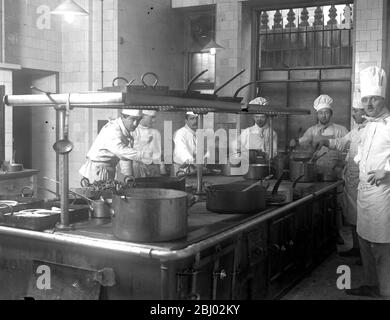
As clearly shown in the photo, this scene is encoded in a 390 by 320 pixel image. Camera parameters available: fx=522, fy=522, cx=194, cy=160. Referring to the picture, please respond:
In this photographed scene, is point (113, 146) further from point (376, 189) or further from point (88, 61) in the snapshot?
point (88, 61)

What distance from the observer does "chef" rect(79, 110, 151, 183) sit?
491cm

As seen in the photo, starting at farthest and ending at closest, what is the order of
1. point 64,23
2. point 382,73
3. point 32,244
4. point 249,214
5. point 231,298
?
point 64,23
point 382,73
point 249,214
point 231,298
point 32,244

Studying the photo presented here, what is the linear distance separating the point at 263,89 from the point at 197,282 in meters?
5.62

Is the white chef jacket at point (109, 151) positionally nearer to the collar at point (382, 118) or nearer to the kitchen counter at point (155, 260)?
the kitchen counter at point (155, 260)

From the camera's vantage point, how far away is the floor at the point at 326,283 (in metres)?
4.00

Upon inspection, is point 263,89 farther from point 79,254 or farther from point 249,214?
point 79,254

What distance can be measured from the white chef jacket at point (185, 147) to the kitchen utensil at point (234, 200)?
9.16ft

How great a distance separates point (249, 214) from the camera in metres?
3.23

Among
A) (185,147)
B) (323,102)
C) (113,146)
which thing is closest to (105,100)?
(113,146)

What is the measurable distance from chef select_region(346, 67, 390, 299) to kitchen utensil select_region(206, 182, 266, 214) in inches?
37.4

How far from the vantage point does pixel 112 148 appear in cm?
498

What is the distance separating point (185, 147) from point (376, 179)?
2943 mm

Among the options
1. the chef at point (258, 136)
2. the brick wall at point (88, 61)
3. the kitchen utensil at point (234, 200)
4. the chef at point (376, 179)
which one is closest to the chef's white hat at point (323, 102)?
the chef at point (258, 136)
